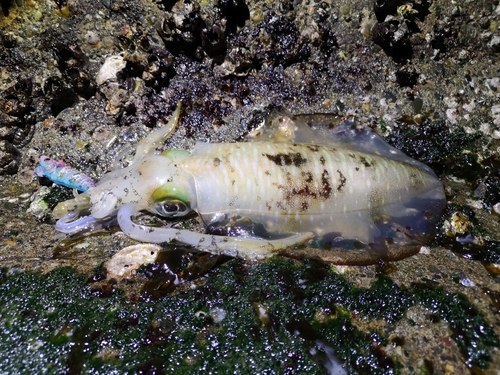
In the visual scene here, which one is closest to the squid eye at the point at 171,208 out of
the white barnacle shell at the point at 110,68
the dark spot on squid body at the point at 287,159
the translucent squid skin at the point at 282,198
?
the translucent squid skin at the point at 282,198

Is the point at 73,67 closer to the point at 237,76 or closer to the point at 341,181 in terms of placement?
the point at 237,76

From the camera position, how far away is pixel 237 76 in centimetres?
438

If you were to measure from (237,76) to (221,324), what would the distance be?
110 inches

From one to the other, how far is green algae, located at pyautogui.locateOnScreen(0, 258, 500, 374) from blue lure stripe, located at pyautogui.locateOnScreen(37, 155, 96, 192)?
1.04m

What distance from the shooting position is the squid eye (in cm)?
355

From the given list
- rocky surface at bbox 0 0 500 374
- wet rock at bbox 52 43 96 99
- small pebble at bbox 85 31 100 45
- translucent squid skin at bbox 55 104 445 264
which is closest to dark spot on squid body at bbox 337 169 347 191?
translucent squid skin at bbox 55 104 445 264

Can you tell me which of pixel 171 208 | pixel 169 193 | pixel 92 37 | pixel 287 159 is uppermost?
pixel 92 37

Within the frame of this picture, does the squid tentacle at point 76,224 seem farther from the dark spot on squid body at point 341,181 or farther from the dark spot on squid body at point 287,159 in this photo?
the dark spot on squid body at point 341,181

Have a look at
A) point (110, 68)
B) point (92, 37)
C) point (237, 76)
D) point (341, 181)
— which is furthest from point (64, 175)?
point (341, 181)

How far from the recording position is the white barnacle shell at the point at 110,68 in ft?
14.0

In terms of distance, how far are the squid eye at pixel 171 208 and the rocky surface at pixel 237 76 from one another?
86 centimetres

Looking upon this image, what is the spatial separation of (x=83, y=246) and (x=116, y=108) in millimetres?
1577

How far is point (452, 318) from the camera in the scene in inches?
108

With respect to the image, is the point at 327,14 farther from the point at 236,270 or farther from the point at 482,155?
the point at 236,270
